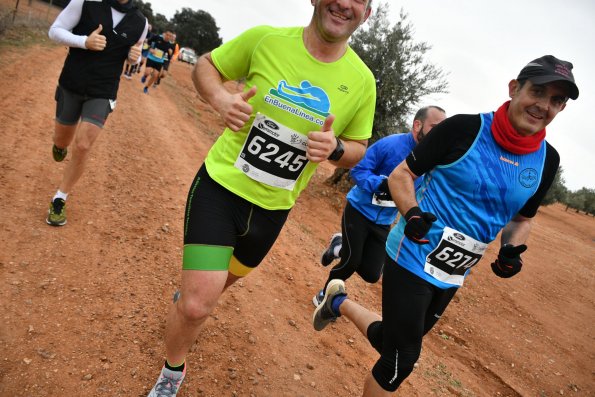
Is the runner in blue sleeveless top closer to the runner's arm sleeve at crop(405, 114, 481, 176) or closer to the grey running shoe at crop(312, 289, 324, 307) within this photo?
the grey running shoe at crop(312, 289, 324, 307)

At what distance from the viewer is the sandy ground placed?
2717 mm

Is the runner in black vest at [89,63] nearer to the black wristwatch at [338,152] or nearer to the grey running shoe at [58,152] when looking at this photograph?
the grey running shoe at [58,152]

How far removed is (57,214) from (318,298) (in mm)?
2862

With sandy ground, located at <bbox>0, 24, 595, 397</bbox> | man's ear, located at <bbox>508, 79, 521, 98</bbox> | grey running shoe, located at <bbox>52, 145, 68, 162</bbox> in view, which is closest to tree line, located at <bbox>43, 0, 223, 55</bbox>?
sandy ground, located at <bbox>0, 24, 595, 397</bbox>

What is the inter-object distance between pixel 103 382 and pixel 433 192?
96.3 inches

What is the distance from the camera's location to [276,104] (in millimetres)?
2295

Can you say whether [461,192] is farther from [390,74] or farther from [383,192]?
[390,74]

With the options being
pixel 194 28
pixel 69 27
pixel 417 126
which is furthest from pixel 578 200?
pixel 194 28

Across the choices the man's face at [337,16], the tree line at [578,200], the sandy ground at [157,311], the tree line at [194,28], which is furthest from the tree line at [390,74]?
the tree line at [194,28]

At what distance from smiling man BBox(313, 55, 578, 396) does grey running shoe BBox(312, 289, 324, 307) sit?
174cm

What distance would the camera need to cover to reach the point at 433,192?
2676 millimetres

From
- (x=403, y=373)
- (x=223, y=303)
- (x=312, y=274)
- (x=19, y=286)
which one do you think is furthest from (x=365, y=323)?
(x=19, y=286)

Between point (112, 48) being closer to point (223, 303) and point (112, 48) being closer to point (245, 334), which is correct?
point (223, 303)

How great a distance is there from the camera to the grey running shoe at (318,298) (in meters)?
4.42
